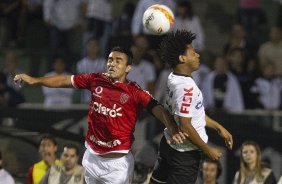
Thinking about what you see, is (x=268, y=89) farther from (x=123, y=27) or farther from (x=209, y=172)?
(x=209, y=172)

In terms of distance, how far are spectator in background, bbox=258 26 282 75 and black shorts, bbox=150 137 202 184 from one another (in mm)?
6901

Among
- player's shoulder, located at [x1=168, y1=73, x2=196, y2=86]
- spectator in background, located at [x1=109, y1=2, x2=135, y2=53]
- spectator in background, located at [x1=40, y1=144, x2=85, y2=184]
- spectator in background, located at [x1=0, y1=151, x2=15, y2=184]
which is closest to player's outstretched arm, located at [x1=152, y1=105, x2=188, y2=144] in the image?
player's shoulder, located at [x1=168, y1=73, x2=196, y2=86]

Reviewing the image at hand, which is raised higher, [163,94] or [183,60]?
[183,60]

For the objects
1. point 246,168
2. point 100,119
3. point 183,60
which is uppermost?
point 183,60

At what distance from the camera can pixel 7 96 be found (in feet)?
49.3

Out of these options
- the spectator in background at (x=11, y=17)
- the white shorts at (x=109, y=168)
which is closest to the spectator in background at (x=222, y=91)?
the spectator in background at (x=11, y=17)

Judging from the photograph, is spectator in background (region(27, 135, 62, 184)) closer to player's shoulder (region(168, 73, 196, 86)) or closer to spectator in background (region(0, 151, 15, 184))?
spectator in background (region(0, 151, 15, 184))

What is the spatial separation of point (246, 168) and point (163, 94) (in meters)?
3.68

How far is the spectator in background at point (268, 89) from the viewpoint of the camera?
611 inches

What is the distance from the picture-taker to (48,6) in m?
17.2

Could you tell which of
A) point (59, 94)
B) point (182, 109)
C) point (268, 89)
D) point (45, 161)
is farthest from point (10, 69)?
point (182, 109)

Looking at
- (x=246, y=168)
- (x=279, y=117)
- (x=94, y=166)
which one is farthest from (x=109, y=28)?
(x=94, y=166)

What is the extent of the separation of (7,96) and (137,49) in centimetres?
221

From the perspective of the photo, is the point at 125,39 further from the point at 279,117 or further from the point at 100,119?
the point at 100,119
